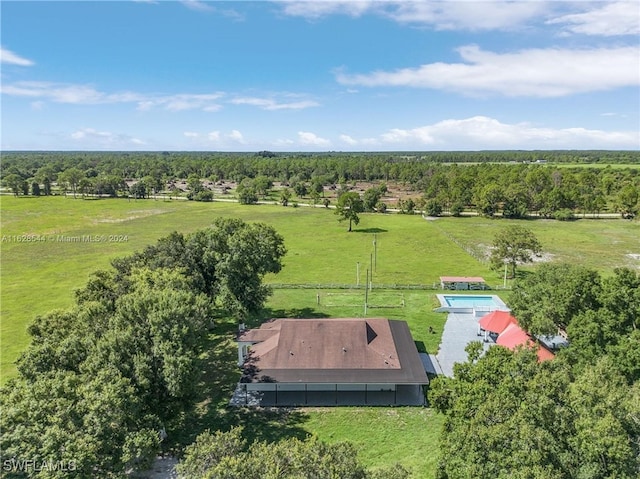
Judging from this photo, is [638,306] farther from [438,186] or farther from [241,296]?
[438,186]

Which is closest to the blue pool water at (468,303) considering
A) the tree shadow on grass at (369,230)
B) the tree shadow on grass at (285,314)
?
the tree shadow on grass at (285,314)

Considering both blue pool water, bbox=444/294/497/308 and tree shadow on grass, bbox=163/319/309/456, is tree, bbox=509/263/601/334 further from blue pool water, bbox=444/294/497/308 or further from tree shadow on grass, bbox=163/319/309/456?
tree shadow on grass, bbox=163/319/309/456

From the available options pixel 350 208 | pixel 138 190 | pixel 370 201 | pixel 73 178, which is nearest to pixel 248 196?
pixel 370 201

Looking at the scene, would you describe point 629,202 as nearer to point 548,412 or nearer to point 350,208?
point 350,208

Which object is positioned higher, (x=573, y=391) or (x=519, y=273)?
(x=573, y=391)

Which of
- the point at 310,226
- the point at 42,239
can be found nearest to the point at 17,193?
the point at 42,239

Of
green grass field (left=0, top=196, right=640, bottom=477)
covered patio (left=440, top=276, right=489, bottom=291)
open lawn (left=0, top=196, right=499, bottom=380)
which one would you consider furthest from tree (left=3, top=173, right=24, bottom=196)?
covered patio (left=440, top=276, right=489, bottom=291)
